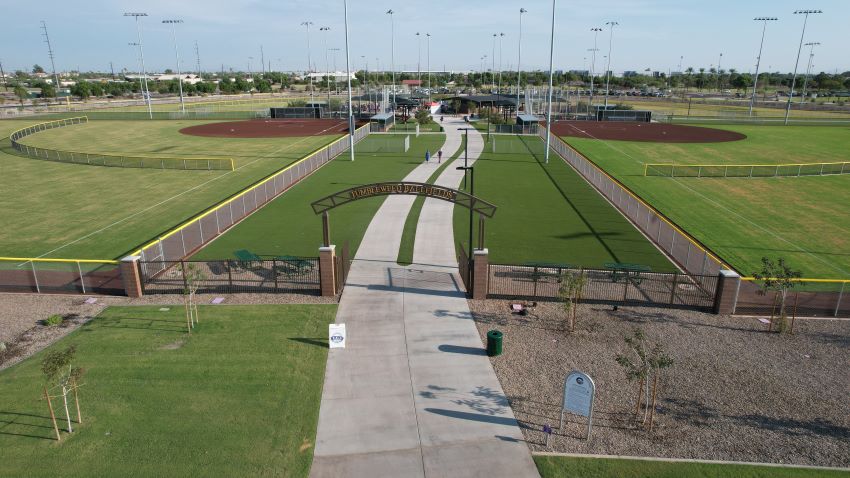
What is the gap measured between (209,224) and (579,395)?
2093cm

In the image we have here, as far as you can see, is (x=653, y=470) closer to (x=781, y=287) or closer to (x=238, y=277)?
(x=781, y=287)

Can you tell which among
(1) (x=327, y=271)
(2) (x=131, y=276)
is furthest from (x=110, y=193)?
(1) (x=327, y=271)

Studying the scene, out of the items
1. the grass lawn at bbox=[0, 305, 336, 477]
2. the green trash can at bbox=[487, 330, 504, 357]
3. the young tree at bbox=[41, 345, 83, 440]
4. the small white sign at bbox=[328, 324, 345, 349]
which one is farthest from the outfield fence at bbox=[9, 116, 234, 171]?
the green trash can at bbox=[487, 330, 504, 357]

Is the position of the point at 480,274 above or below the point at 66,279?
above

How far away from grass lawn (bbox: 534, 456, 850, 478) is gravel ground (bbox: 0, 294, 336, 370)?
1073cm

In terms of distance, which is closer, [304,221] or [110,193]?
[304,221]

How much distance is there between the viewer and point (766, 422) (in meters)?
13.0

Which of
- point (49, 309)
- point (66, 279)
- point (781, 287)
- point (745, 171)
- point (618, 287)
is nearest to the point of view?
point (781, 287)

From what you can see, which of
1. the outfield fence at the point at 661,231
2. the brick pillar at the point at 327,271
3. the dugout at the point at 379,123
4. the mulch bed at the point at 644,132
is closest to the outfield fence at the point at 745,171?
the outfield fence at the point at 661,231

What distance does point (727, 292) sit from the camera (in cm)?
1869

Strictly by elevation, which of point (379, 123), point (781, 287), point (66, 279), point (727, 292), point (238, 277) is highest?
point (379, 123)

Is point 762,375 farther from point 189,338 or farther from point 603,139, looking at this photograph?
point 603,139

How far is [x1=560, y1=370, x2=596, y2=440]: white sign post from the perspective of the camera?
11898 mm

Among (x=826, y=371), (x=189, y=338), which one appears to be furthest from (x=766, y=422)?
(x=189, y=338)
